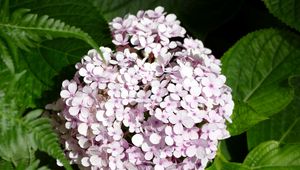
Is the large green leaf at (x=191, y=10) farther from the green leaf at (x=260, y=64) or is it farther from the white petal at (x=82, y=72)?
the white petal at (x=82, y=72)

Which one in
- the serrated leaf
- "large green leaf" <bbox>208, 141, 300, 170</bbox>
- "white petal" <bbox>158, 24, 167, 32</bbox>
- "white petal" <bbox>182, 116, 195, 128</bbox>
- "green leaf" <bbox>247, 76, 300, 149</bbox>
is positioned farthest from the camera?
"green leaf" <bbox>247, 76, 300, 149</bbox>

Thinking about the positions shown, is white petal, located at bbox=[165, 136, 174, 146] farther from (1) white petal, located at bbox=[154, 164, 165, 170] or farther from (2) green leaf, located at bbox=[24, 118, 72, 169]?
(2) green leaf, located at bbox=[24, 118, 72, 169]

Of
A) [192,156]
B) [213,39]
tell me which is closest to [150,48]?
[192,156]

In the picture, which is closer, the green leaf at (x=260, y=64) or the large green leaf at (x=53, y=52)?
the large green leaf at (x=53, y=52)

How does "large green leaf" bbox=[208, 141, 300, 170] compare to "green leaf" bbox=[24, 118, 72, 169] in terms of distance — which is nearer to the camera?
"green leaf" bbox=[24, 118, 72, 169]

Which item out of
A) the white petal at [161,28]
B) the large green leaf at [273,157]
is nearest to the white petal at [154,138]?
the white petal at [161,28]

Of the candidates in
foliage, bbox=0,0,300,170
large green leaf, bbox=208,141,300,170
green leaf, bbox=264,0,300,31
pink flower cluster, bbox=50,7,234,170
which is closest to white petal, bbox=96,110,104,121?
pink flower cluster, bbox=50,7,234,170
